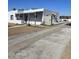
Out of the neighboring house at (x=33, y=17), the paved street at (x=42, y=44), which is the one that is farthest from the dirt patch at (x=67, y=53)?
the neighboring house at (x=33, y=17)

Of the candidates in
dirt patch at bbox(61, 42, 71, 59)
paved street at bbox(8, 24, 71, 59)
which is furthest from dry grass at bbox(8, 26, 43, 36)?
dirt patch at bbox(61, 42, 71, 59)

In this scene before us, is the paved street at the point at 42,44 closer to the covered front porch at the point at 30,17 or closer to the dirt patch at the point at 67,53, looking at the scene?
the dirt patch at the point at 67,53

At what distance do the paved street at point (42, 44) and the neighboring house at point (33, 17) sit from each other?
0.10 m

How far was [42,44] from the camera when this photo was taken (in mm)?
2029

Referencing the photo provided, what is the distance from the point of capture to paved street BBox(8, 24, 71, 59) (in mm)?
1977

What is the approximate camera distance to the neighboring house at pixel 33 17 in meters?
2.11

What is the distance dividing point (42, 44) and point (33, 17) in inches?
14.6

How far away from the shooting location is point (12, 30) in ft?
6.96

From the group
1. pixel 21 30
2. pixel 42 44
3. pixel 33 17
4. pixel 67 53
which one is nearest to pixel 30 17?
pixel 33 17

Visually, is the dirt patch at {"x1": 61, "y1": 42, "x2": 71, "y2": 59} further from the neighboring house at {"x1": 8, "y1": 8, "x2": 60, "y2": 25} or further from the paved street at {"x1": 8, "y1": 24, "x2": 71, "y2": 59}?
the neighboring house at {"x1": 8, "y1": 8, "x2": 60, "y2": 25}

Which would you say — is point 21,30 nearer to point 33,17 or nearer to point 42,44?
point 33,17
